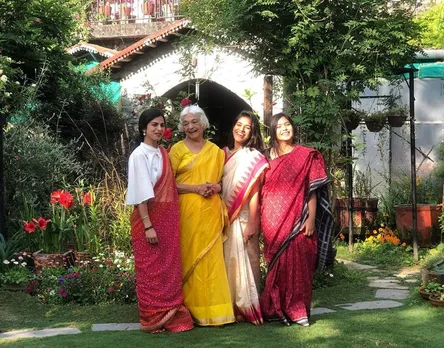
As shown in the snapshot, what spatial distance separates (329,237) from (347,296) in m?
0.93

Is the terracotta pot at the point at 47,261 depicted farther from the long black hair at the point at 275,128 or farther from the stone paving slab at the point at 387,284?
the stone paving slab at the point at 387,284

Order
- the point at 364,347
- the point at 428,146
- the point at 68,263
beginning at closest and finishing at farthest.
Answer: the point at 364,347 → the point at 68,263 → the point at 428,146

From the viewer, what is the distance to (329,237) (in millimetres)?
5984

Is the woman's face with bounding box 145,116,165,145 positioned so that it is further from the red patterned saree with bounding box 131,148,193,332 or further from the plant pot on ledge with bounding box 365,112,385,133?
the plant pot on ledge with bounding box 365,112,385,133

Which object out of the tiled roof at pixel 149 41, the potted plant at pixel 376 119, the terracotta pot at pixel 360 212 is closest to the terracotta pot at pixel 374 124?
the potted plant at pixel 376 119

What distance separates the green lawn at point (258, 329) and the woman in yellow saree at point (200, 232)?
0.20 meters

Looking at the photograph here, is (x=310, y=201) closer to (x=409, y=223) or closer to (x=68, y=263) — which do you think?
(x=68, y=263)

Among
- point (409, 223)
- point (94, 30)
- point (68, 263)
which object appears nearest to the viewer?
point (68, 263)

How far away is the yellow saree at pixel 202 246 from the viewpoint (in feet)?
18.0

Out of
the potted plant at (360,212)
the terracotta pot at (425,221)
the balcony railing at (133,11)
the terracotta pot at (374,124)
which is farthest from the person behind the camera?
the balcony railing at (133,11)

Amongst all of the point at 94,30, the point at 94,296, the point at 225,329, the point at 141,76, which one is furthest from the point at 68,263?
the point at 94,30

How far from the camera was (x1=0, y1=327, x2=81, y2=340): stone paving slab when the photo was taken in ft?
17.4

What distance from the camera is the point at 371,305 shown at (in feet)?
20.5

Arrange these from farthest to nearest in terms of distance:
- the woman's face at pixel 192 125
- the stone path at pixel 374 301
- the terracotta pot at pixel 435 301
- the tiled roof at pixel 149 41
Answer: the tiled roof at pixel 149 41, the terracotta pot at pixel 435 301, the woman's face at pixel 192 125, the stone path at pixel 374 301
